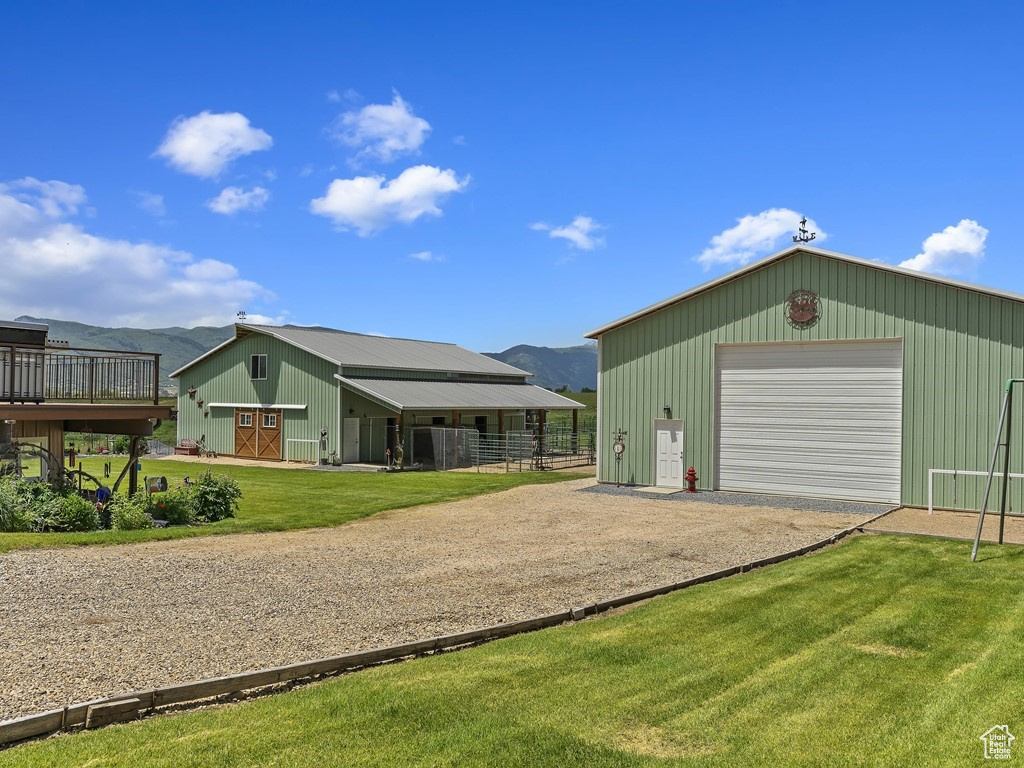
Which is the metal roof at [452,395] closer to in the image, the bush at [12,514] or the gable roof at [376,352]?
the gable roof at [376,352]

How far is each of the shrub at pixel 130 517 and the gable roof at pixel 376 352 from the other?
675 inches

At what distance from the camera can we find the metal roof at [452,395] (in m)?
30.5

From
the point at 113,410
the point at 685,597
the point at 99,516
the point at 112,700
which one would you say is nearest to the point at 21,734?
the point at 112,700

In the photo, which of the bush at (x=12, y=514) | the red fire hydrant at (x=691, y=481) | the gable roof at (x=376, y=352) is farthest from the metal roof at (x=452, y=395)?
the bush at (x=12, y=514)

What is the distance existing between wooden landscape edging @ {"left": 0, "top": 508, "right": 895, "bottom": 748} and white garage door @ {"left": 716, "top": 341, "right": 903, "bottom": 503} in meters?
12.1

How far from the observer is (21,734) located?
17.7 feet

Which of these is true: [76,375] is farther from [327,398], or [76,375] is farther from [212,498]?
[327,398]

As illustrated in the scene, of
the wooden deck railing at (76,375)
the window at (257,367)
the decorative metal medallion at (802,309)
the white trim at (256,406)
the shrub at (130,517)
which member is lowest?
the shrub at (130,517)

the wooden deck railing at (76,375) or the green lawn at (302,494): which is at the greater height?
the wooden deck railing at (76,375)

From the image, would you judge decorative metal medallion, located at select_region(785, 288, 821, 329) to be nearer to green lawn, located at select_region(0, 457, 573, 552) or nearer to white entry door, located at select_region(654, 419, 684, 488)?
white entry door, located at select_region(654, 419, 684, 488)

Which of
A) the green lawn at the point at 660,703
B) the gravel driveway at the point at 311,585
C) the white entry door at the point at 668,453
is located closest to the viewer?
the green lawn at the point at 660,703

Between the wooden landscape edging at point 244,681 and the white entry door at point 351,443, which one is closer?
the wooden landscape edging at point 244,681

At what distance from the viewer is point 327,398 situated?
31.7 m

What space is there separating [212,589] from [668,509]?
36.9ft
